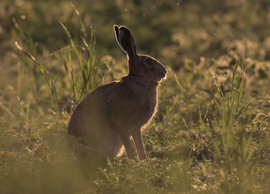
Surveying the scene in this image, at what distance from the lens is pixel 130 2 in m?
11.5

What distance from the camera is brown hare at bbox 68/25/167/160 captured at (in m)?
3.73

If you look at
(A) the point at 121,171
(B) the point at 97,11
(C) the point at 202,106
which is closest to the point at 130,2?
(B) the point at 97,11

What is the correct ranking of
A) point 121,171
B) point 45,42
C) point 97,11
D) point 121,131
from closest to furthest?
point 121,171 → point 121,131 → point 45,42 → point 97,11

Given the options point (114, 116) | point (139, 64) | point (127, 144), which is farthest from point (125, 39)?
point (127, 144)

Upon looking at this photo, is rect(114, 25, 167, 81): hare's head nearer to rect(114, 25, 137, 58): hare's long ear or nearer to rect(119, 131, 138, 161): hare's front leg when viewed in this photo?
rect(114, 25, 137, 58): hare's long ear

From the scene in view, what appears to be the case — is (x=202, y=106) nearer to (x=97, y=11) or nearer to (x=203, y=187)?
(x=203, y=187)

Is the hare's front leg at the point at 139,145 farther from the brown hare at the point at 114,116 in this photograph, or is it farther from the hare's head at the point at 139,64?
the hare's head at the point at 139,64

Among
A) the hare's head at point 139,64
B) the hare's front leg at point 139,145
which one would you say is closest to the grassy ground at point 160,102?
the hare's front leg at point 139,145

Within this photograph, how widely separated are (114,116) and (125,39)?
3.10ft

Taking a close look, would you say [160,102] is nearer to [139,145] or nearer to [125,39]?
[139,145]

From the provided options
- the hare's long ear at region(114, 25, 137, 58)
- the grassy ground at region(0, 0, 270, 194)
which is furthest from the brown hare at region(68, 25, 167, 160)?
the grassy ground at region(0, 0, 270, 194)

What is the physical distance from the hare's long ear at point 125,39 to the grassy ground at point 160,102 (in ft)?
1.12

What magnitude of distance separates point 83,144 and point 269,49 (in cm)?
497

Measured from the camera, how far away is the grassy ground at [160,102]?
299 cm
